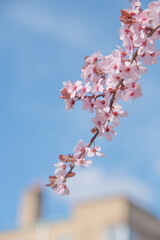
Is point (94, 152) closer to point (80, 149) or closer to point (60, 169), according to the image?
point (80, 149)

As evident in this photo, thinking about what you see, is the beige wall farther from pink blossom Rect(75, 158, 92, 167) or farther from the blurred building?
pink blossom Rect(75, 158, 92, 167)

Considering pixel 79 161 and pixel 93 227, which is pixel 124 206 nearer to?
pixel 93 227

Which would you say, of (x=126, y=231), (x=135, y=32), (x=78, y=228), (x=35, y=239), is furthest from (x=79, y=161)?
(x=35, y=239)

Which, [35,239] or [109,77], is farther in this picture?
[35,239]

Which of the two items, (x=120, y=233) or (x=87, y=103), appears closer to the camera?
A: (x=87, y=103)

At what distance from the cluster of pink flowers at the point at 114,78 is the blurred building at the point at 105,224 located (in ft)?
76.2

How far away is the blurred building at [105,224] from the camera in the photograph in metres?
25.0

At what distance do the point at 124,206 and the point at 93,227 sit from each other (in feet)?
7.52

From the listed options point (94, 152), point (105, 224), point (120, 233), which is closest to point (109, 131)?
point (94, 152)

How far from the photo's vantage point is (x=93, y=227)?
25688 millimetres

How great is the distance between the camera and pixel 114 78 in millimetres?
2121

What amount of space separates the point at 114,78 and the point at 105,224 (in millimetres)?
24024

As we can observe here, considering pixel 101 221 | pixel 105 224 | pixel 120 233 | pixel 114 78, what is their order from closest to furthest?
pixel 114 78
pixel 120 233
pixel 105 224
pixel 101 221

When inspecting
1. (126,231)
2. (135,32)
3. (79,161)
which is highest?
(126,231)
